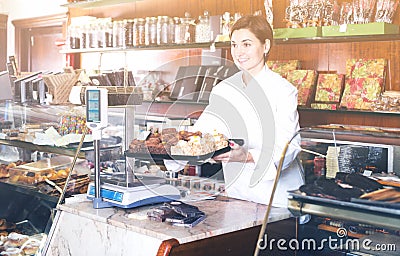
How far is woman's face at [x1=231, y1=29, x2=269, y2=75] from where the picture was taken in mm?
2627

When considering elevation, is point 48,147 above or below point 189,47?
below

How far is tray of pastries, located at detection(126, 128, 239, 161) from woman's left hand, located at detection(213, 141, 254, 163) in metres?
0.02

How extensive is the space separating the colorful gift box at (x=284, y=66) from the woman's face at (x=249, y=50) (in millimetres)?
928

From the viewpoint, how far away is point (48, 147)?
2.93 metres

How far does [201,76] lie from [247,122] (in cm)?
147

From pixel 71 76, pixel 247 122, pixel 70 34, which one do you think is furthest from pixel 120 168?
pixel 70 34

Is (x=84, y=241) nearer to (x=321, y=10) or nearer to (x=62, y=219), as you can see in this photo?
(x=62, y=219)

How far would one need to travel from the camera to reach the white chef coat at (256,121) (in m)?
2.38

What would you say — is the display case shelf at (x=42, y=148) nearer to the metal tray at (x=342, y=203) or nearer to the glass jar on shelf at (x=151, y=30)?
the metal tray at (x=342, y=203)

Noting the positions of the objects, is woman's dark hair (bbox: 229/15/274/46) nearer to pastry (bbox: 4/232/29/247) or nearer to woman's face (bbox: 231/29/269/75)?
woman's face (bbox: 231/29/269/75)

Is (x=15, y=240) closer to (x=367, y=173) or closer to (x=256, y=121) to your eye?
(x=256, y=121)

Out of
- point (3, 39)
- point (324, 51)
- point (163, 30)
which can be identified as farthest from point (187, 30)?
point (3, 39)

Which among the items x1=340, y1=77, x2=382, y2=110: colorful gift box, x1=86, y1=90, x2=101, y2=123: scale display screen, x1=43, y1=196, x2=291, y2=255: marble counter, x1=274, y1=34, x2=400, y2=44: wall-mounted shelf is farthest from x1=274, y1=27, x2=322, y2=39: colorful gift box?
x1=86, y1=90, x2=101, y2=123: scale display screen

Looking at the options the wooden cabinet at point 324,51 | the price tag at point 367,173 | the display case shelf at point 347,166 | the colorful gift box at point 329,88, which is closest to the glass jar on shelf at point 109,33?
the wooden cabinet at point 324,51
